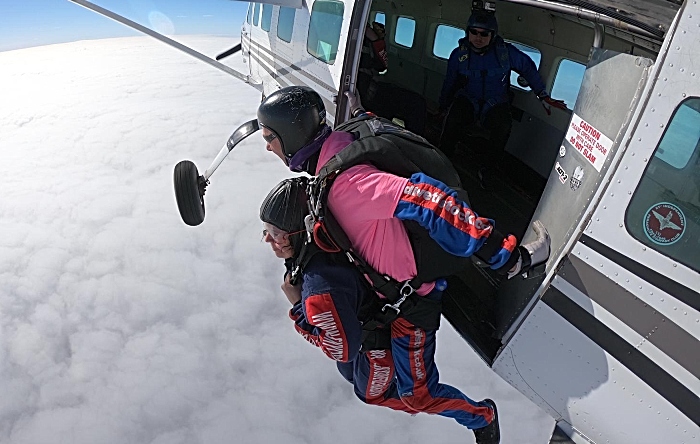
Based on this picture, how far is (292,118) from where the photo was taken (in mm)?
2012

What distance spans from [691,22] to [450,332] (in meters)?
2.92

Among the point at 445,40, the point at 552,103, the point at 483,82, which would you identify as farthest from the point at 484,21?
the point at 445,40

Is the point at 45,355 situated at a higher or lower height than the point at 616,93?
lower

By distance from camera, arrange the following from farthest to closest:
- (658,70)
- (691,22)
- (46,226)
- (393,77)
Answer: (393,77) → (46,226) → (658,70) → (691,22)

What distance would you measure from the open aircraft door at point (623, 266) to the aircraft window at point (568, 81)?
273 cm

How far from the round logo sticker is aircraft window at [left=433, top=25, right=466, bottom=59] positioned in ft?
18.5

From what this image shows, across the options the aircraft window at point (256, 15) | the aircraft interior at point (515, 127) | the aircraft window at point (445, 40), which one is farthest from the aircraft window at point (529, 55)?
the aircraft window at point (256, 15)

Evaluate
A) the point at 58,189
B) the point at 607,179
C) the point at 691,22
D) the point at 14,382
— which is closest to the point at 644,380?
the point at 607,179

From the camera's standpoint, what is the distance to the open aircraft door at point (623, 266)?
59.8 inches

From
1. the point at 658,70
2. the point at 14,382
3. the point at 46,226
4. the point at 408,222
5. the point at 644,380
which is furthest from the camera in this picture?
the point at 46,226

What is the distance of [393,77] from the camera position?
7770mm

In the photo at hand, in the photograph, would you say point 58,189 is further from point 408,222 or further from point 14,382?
point 408,222

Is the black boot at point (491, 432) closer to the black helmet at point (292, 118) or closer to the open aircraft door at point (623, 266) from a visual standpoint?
the open aircraft door at point (623, 266)

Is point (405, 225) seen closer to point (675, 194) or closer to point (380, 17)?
point (675, 194)
